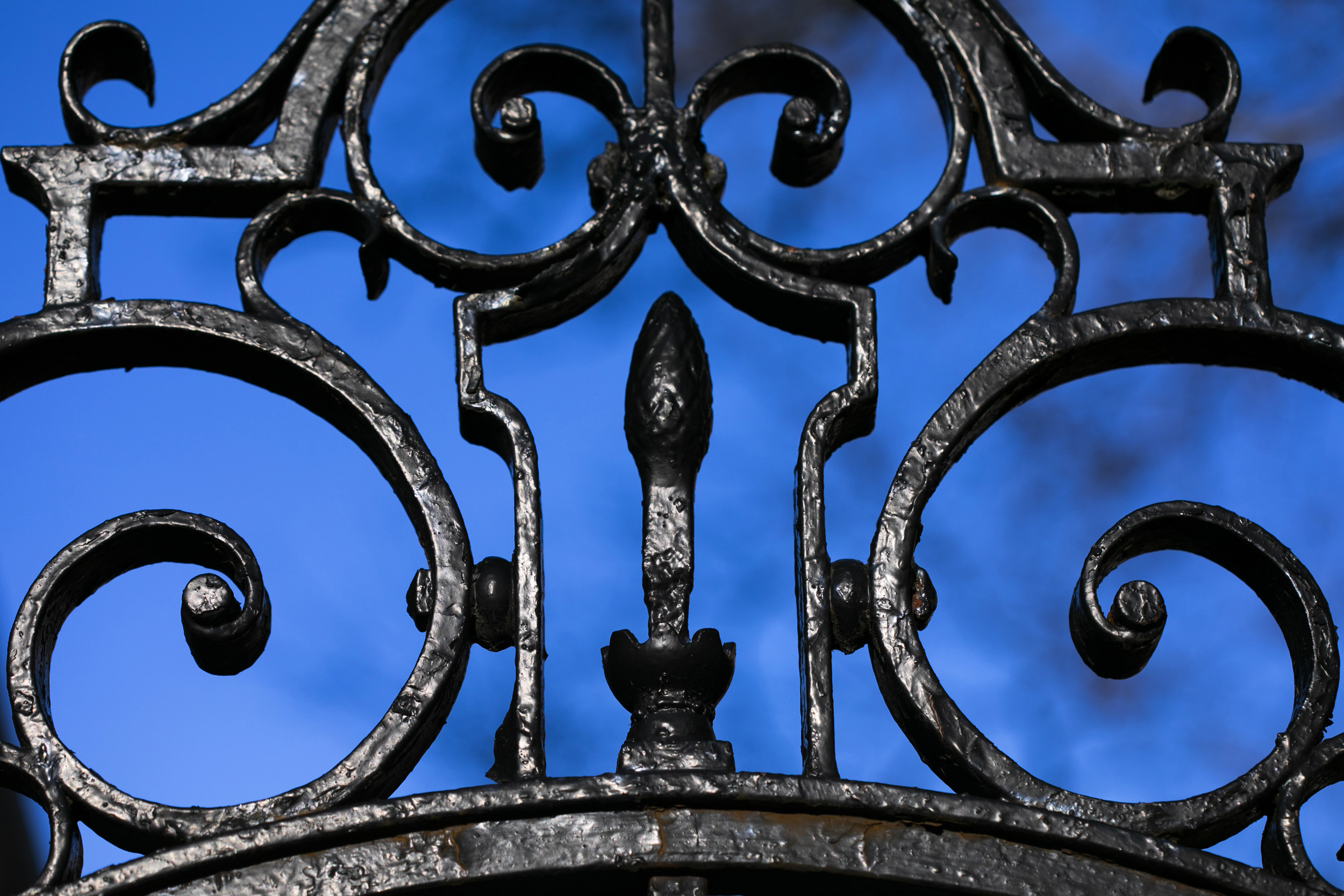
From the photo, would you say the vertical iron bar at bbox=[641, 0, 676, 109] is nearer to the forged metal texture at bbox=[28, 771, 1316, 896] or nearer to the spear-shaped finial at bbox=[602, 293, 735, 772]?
A: the spear-shaped finial at bbox=[602, 293, 735, 772]

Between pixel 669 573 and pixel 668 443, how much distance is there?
80 millimetres

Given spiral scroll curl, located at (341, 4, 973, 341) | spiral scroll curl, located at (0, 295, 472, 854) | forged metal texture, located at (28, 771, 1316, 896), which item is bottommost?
forged metal texture, located at (28, 771, 1316, 896)

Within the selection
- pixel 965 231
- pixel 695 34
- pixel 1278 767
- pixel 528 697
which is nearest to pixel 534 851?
pixel 528 697

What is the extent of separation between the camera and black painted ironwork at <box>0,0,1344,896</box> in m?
0.73

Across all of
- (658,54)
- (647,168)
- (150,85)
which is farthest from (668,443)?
(150,85)

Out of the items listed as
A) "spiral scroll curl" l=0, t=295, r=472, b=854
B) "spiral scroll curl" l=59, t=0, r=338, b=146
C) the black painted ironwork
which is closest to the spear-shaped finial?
the black painted ironwork

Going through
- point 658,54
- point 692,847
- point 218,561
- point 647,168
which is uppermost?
point 658,54

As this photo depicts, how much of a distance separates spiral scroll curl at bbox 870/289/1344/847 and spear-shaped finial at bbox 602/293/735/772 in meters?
0.10

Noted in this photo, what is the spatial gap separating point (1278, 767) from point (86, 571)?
0.67 meters

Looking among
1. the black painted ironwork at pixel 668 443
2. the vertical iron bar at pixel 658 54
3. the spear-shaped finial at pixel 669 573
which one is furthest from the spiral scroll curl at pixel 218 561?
the vertical iron bar at pixel 658 54

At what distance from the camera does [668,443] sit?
0.86 m

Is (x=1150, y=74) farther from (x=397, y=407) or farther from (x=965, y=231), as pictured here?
(x=397, y=407)

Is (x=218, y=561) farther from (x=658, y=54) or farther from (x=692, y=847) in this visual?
(x=658, y=54)

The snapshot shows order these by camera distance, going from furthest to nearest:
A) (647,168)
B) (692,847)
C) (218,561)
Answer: (647,168) → (218,561) → (692,847)
